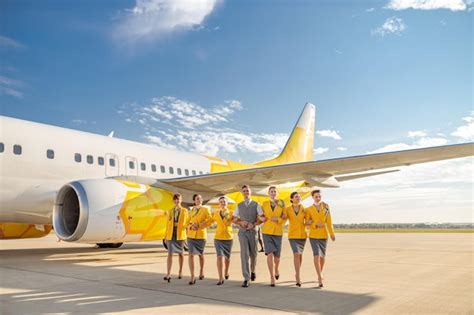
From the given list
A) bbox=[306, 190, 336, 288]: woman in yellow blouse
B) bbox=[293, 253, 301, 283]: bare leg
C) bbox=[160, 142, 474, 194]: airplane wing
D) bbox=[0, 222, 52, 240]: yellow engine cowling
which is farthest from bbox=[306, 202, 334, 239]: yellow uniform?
bbox=[0, 222, 52, 240]: yellow engine cowling

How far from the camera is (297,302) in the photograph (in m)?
4.81

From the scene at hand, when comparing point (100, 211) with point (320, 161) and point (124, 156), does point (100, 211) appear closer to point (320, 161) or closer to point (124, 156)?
point (124, 156)

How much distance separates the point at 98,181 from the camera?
353 inches

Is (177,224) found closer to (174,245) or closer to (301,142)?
(174,245)

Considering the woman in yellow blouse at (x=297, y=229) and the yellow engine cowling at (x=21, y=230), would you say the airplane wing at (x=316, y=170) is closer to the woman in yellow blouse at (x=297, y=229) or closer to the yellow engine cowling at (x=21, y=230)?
the woman in yellow blouse at (x=297, y=229)

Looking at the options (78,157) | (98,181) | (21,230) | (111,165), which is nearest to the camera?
(98,181)

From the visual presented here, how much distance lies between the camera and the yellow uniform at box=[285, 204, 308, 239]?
20.8ft

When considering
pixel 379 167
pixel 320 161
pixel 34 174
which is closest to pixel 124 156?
pixel 34 174

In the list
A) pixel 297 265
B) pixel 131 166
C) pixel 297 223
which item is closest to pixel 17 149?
pixel 131 166

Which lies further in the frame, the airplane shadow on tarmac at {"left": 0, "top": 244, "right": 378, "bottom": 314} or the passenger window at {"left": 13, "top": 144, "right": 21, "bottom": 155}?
the passenger window at {"left": 13, "top": 144, "right": 21, "bottom": 155}

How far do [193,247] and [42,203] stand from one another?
16.5 feet

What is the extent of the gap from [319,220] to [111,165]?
7.08m

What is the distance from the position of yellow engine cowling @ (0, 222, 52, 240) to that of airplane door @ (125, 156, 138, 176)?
9.66ft

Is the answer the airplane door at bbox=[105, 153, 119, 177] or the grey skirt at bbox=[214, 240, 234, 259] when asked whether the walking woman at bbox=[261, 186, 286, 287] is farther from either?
the airplane door at bbox=[105, 153, 119, 177]
